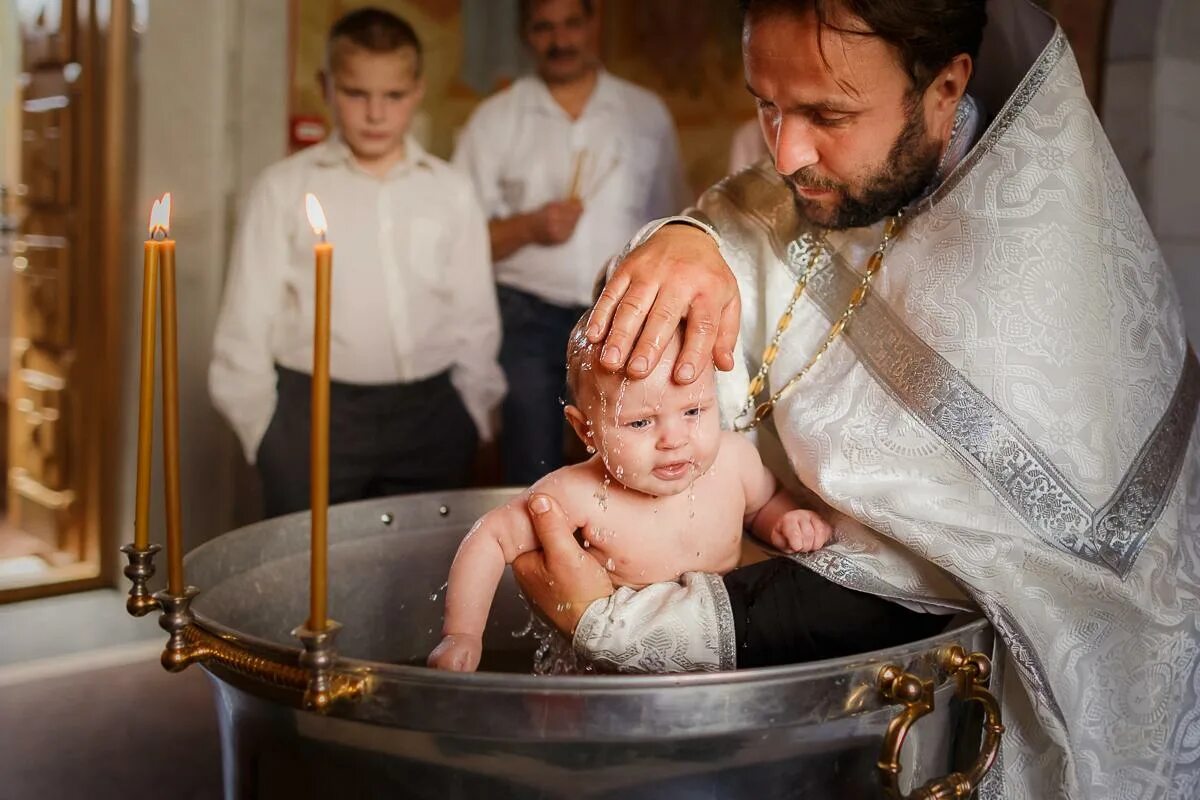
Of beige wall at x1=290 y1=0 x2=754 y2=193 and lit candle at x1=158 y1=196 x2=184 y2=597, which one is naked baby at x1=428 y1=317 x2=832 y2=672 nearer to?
lit candle at x1=158 y1=196 x2=184 y2=597

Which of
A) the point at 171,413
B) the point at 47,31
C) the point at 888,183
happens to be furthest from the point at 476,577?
the point at 47,31

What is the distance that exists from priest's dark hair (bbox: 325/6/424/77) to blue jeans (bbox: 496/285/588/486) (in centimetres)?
46

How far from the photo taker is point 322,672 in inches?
32.2

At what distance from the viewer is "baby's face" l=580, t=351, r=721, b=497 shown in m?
1.04

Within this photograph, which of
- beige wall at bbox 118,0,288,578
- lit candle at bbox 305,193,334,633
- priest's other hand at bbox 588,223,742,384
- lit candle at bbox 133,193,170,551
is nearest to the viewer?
lit candle at bbox 305,193,334,633

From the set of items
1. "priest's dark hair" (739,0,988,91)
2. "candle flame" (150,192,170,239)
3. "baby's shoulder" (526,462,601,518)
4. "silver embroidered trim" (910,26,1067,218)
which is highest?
"priest's dark hair" (739,0,988,91)

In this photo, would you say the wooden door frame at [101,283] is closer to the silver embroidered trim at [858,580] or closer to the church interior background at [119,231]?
the church interior background at [119,231]

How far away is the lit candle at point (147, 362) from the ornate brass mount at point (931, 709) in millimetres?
567

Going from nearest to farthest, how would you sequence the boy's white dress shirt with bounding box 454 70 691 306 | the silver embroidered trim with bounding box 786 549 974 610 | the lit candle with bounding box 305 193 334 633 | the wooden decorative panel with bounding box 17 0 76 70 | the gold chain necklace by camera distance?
the lit candle with bounding box 305 193 334 633
the silver embroidered trim with bounding box 786 549 974 610
the gold chain necklace
the wooden decorative panel with bounding box 17 0 76 70
the boy's white dress shirt with bounding box 454 70 691 306

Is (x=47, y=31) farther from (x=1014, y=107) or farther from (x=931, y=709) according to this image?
(x=931, y=709)

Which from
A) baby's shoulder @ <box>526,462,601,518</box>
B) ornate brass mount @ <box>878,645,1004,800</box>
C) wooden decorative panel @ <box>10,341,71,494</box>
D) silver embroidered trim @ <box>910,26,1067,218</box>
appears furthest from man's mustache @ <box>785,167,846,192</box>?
wooden decorative panel @ <box>10,341,71,494</box>

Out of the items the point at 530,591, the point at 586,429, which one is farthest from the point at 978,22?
the point at 530,591

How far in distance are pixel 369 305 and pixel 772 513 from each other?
41.1 inches

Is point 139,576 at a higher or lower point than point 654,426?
lower
